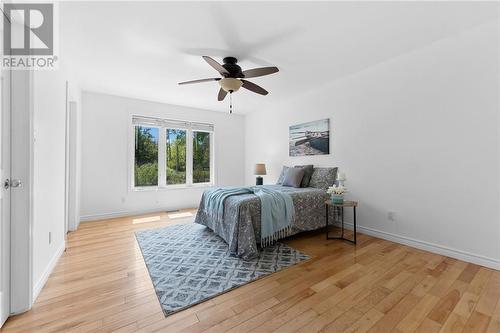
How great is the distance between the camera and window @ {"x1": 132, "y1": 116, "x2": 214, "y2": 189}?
462 centimetres

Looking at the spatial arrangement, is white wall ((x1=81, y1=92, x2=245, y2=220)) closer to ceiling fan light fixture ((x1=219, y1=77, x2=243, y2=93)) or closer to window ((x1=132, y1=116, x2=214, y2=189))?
window ((x1=132, y1=116, x2=214, y2=189))

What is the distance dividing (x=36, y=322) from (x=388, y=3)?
3769 millimetres

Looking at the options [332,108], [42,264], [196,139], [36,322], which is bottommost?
[36,322]

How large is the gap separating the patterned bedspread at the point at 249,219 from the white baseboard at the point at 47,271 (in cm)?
171

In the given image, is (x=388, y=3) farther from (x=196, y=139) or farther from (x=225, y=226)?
(x=196, y=139)

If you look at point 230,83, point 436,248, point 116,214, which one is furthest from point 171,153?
point 436,248

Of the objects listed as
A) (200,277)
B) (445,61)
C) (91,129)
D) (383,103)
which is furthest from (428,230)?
(91,129)

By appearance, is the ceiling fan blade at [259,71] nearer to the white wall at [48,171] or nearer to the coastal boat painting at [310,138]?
the coastal boat painting at [310,138]

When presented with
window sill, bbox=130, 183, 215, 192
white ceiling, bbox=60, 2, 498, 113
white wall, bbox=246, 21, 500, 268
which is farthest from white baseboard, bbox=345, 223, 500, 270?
window sill, bbox=130, 183, 215, 192

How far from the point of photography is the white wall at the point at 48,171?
1.78 meters

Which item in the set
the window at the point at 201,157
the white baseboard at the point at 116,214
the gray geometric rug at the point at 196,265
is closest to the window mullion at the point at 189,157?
the window at the point at 201,157

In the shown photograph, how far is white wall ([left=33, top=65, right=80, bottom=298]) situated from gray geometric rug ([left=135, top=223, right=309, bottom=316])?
2.85 ft

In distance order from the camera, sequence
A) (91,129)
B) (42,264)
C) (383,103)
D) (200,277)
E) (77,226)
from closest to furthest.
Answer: (42,264), (200,277), (383,103), (77,226), (91,129)

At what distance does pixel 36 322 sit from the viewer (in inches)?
56.7
